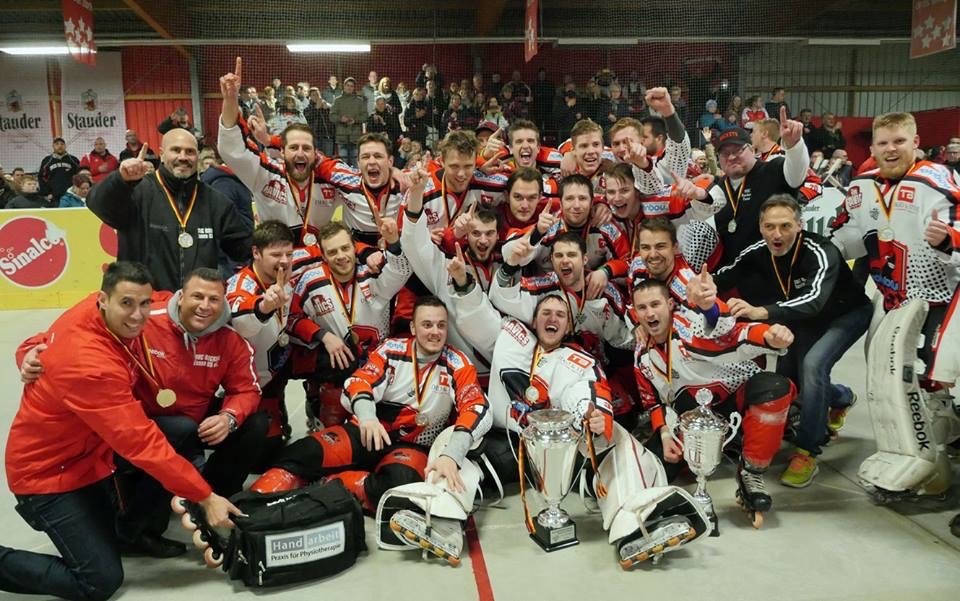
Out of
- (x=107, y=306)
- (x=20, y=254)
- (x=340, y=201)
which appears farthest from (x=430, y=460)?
(x=20, y=254)

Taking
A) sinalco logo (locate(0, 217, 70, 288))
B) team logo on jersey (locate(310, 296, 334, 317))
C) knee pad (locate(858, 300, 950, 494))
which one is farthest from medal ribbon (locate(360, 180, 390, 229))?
sinalco logo (locate(0, 217, 70, 288))

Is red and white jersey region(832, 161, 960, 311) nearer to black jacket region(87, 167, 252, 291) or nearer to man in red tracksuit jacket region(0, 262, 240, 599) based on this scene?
man in red tracksuit jacket region(0, 262, 240, 599)

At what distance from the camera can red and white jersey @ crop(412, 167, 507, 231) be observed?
4.29 metres

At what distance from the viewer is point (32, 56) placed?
14.8 m

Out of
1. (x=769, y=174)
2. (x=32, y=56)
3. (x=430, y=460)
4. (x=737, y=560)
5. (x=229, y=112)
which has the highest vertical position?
(x=32, y=56)

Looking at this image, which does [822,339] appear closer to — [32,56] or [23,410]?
[23,410]

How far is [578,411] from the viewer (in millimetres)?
3342

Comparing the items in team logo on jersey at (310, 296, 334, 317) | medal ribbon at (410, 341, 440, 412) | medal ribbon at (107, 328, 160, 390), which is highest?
team logo on jersey at (310, 296, 334, 317)

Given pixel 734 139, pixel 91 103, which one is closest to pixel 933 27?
pixel 734 139

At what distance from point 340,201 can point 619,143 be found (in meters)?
1.83

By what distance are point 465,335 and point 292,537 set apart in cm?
145

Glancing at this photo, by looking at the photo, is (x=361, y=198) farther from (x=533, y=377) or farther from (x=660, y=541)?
(x=660, y=541)

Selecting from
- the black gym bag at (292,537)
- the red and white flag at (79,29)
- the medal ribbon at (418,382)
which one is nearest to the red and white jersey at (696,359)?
the medal ribbon at (418,382)

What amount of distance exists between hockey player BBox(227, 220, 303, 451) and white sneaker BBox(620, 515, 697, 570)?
1817mm
